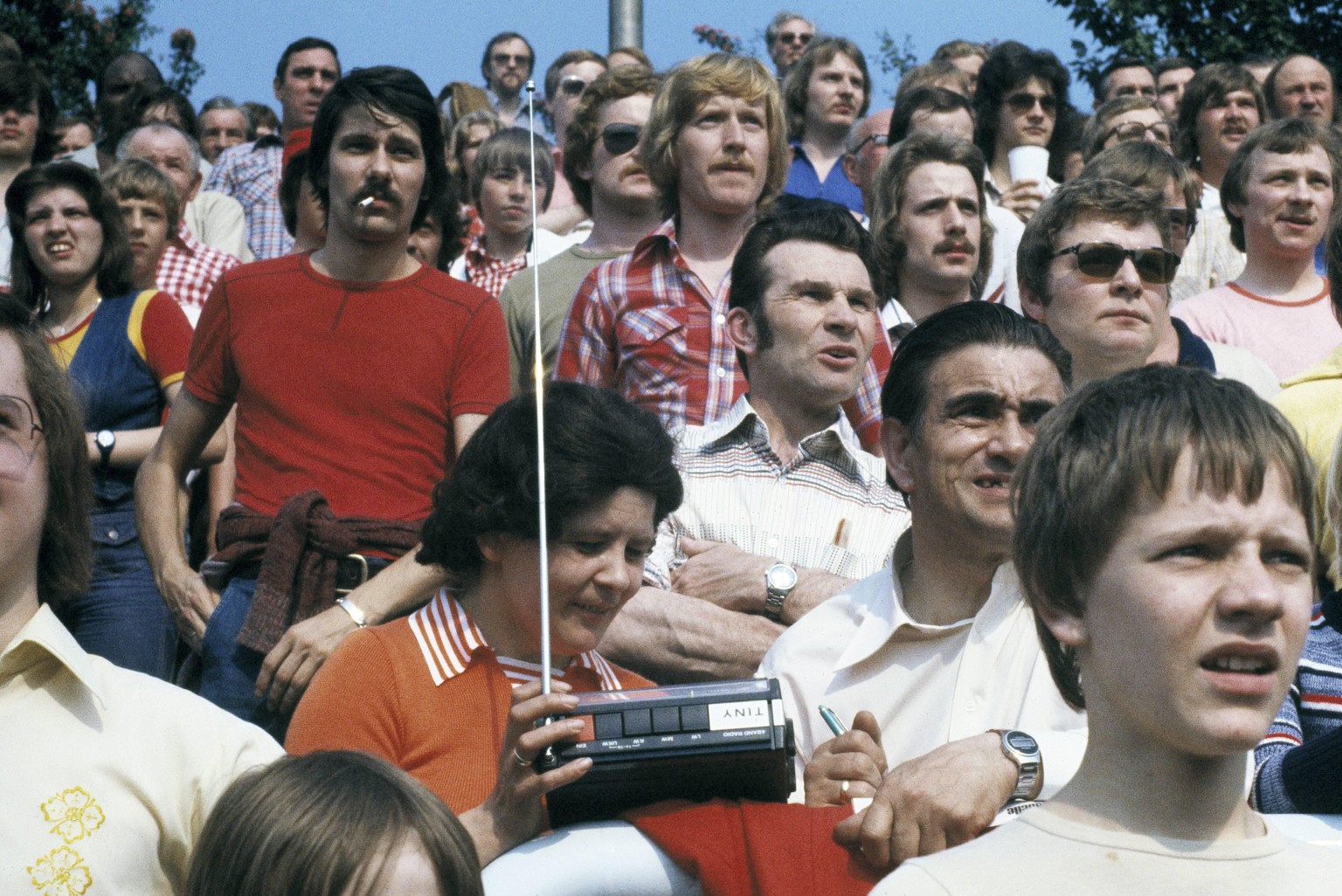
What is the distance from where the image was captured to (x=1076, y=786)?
7.74 feet

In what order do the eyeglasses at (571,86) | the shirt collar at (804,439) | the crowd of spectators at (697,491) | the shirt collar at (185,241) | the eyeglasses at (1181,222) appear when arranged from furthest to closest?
the eyeglasses at (571,86), the shirt collar at (185,241), the eyeglasses at (1181,222), the shirt collar at (804,439), the crowd of spectators at (697,491)

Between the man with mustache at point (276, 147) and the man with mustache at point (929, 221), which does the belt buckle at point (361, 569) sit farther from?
the man with mustache at point (276, 147)

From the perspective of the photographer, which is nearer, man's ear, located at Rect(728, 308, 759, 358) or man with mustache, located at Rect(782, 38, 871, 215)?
man's ear, located at Rect(728, 308, 759, 358)

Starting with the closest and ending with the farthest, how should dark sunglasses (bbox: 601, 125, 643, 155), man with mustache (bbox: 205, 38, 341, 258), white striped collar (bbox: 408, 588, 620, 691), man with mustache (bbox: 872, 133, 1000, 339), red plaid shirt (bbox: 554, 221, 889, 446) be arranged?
1. white striped collar (bbox: 408, 588, 620, 691)
2. red plaid shirt (bbox: 554, 221, 889, 446)
3. man with mustache (bbox: 872, 133, 1000, 339)
4. dark sunglasses (bbox: 601, 125, 643, 155)
5. man with mustache (bbox: 205, 38, 341, 258)

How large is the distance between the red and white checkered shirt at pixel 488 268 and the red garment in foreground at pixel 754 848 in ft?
18.6

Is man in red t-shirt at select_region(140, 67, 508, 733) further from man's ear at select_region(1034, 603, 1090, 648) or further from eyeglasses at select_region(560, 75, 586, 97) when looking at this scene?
eyeglasses at select_region(560, 75, 586, 97)

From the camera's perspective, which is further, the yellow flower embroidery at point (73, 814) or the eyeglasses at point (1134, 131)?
the eyeglasses at point (1134, 131)

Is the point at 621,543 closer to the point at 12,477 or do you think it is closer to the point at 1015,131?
the point at 12,477

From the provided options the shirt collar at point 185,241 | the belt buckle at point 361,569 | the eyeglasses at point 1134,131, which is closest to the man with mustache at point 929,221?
the eyeglasses at point 1134,131

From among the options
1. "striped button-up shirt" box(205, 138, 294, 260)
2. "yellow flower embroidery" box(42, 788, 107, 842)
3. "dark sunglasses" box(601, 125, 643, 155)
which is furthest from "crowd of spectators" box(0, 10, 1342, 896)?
"striped button-up shirt" box(205, 138, 294, 260)

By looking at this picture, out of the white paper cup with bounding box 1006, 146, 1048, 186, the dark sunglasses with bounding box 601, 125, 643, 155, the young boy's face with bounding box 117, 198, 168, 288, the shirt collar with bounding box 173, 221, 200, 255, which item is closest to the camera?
the dark sunglasses with bounding box 601, 125, 643, 155

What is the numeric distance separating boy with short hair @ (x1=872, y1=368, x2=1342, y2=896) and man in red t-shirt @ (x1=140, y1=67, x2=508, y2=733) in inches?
91.3

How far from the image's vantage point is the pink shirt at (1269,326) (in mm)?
6324

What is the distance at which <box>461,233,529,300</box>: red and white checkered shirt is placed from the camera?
8.41 metres
